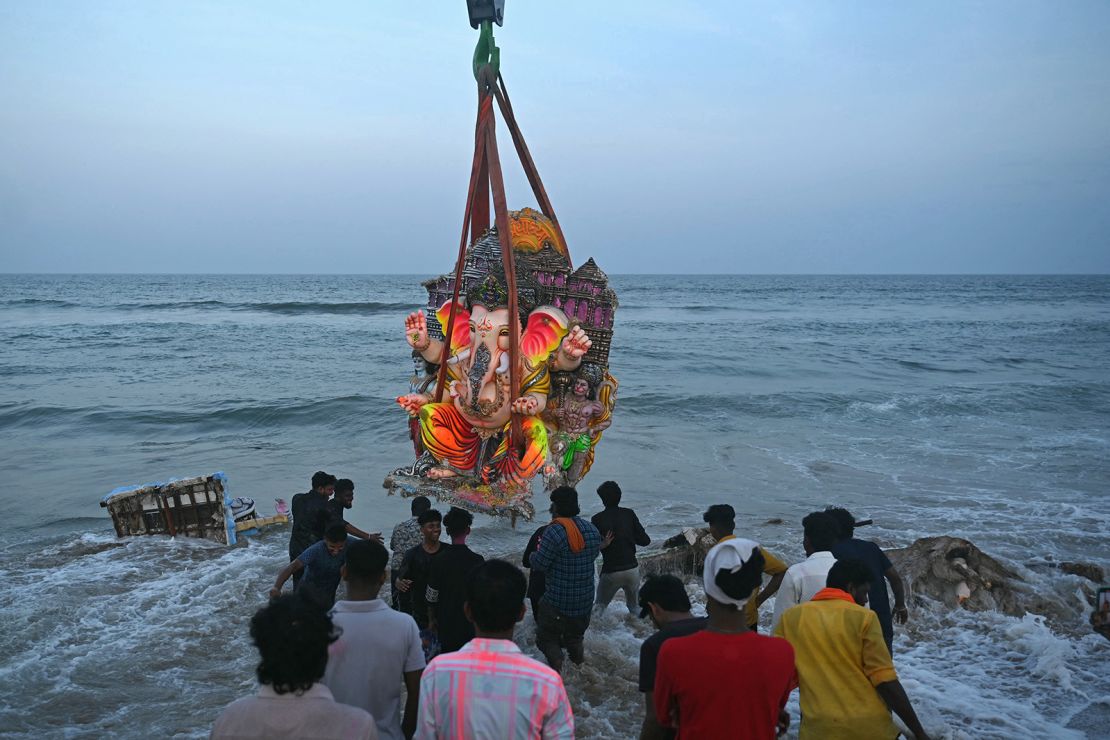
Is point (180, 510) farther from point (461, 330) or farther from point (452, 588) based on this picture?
point (452, 588)

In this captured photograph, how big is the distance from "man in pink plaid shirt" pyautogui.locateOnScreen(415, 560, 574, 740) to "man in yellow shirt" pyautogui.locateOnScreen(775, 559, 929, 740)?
1.17 metres

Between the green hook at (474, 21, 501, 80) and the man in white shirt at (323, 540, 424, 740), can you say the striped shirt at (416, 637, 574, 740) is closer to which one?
the man in white shirt at (323, 540, 424, 740)

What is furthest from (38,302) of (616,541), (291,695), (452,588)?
(291,695)

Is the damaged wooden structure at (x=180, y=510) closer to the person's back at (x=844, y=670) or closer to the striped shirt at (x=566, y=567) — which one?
the striped shirt at (x=566, y=567)

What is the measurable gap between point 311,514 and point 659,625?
3436 millimetres

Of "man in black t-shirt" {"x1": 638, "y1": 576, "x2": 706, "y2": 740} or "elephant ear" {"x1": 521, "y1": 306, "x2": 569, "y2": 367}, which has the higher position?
"elephant ear" {"x1": 521, "y1": 306, "x2": 569, "y2": 367}

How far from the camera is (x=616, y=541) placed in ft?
19.0

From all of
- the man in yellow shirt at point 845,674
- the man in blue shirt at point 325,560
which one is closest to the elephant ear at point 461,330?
the man in blue shirt at point 325,560

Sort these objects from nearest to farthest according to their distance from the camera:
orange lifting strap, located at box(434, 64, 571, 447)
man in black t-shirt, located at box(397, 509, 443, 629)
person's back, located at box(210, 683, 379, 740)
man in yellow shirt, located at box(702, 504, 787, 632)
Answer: person's back, located at box(210, 683, 379, 740), man in yellow shirt, located at box(702, 504, 787, 632), man in black t-shirt, located at box(397, 509, 443, 629), orange lifting strap, located at box(434, 64, 571, 447)

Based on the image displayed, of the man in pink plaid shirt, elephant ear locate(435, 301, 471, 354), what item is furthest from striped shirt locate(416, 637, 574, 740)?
Answer: elephant ear locate(435, 301, 471, 354)

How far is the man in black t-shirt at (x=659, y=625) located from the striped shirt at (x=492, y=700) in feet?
1.75

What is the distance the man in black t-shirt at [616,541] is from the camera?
5684mm

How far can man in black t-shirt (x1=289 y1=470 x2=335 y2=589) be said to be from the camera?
586 cm

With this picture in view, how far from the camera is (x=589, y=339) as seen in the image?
794cm
